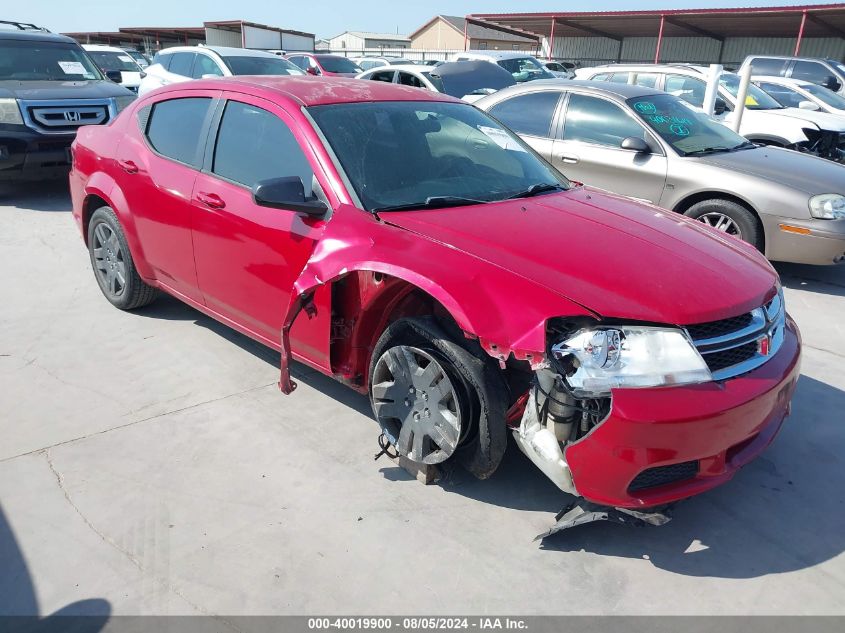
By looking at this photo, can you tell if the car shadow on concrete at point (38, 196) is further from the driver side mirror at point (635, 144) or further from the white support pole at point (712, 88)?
the white support pole at point (712, 88)

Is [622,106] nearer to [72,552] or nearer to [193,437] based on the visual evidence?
[193,437]

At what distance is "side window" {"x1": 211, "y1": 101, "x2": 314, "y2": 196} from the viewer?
3.38 m

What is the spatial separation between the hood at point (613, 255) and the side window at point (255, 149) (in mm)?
670

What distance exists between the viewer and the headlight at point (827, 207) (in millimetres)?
5539

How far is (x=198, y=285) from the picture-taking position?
399 cm

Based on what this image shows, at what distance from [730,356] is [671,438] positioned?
0.48 m

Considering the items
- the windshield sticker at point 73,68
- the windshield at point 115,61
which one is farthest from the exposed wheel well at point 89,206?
the windshield at point 115,61

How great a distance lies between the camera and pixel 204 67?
11.3 meters

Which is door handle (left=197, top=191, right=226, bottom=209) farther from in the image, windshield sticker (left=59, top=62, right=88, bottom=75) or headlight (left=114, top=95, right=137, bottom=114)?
windshield sticker (left=59, top=62, right=88, bottom=75)

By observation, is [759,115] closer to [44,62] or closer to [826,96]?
[826,96]

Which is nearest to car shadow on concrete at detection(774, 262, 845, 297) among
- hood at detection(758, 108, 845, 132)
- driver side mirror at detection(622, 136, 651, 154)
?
driver side mirror at detection(622, 136, 651, 154)

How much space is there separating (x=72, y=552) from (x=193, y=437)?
86 cm

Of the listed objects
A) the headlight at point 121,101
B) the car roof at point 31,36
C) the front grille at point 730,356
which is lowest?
the front grille at point 730,356

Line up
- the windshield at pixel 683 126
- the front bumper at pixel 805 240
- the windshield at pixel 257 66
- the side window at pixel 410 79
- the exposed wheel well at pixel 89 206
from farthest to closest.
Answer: the side window at pixel 410 79 → the windshield at pixel 257 66 → the windshield at pixel 683 126 → the front bumper at pixel 805 240 → the exposed wheel well at pixel 89 206
